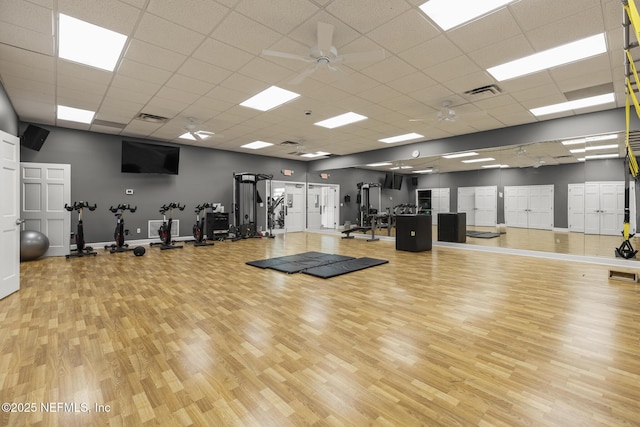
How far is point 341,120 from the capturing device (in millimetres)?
6297

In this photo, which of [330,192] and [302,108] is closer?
[302,108]

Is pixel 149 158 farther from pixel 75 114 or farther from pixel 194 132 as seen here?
pixel 194 132

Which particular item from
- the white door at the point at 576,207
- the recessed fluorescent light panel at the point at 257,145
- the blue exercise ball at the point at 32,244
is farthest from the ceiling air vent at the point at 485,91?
the blue exercise ball at the point at 32,244

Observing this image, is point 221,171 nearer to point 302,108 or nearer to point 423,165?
point 302,108

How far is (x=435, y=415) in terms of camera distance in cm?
156

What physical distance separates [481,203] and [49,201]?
10864 mm

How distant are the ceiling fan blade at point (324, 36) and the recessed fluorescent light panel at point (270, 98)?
1.72m

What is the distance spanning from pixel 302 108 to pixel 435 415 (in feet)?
16.5

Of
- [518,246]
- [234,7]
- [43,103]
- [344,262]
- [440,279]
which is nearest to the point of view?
[234,7]

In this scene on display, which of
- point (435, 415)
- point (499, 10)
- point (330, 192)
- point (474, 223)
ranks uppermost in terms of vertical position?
point (499, 10)

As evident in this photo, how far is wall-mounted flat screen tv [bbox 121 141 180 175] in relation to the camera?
24.9 feet

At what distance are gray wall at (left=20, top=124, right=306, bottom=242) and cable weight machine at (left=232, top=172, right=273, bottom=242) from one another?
32 cm

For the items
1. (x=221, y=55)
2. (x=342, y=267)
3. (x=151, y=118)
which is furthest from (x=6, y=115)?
(x=342, y=267)

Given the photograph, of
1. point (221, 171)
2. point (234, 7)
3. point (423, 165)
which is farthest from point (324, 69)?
point (221, 171)
